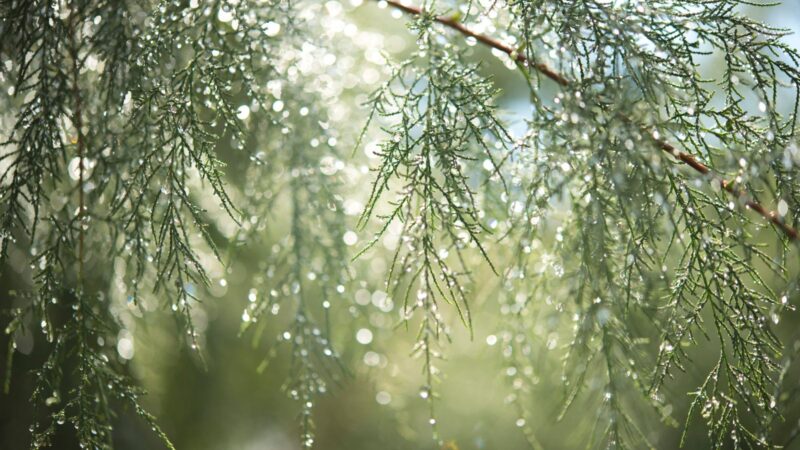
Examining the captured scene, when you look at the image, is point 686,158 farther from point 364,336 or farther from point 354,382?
point 354,382

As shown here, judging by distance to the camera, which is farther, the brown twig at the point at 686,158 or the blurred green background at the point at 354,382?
the blurred green background at the point at 354,382

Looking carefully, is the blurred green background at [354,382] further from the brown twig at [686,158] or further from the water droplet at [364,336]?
the brown twig at [686,158]

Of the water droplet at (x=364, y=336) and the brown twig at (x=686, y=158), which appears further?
the water droplet at (x=364, y=336)

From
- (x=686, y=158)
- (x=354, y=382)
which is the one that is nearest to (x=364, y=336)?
(x=354, y=382)

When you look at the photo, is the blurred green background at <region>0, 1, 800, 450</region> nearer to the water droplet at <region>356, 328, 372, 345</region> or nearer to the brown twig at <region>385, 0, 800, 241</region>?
the water droplet at <region>356, 328, 372, 345</region>

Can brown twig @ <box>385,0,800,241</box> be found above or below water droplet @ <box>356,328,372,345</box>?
below

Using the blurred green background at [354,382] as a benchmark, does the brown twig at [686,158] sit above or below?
below

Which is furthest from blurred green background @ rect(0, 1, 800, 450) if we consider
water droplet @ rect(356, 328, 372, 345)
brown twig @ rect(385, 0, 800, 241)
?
brown twig @ rect(385, 0, 800, 241)

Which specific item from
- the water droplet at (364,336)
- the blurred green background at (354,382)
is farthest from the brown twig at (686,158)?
the water droplet at (364,336)

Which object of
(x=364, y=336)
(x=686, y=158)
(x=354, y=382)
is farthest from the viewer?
(x=354, y=382)

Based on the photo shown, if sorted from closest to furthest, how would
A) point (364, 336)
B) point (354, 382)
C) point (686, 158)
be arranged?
point (686, 158) < point (364, 336) < point (354, 382)

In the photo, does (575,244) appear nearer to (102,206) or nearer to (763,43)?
(763,43)
